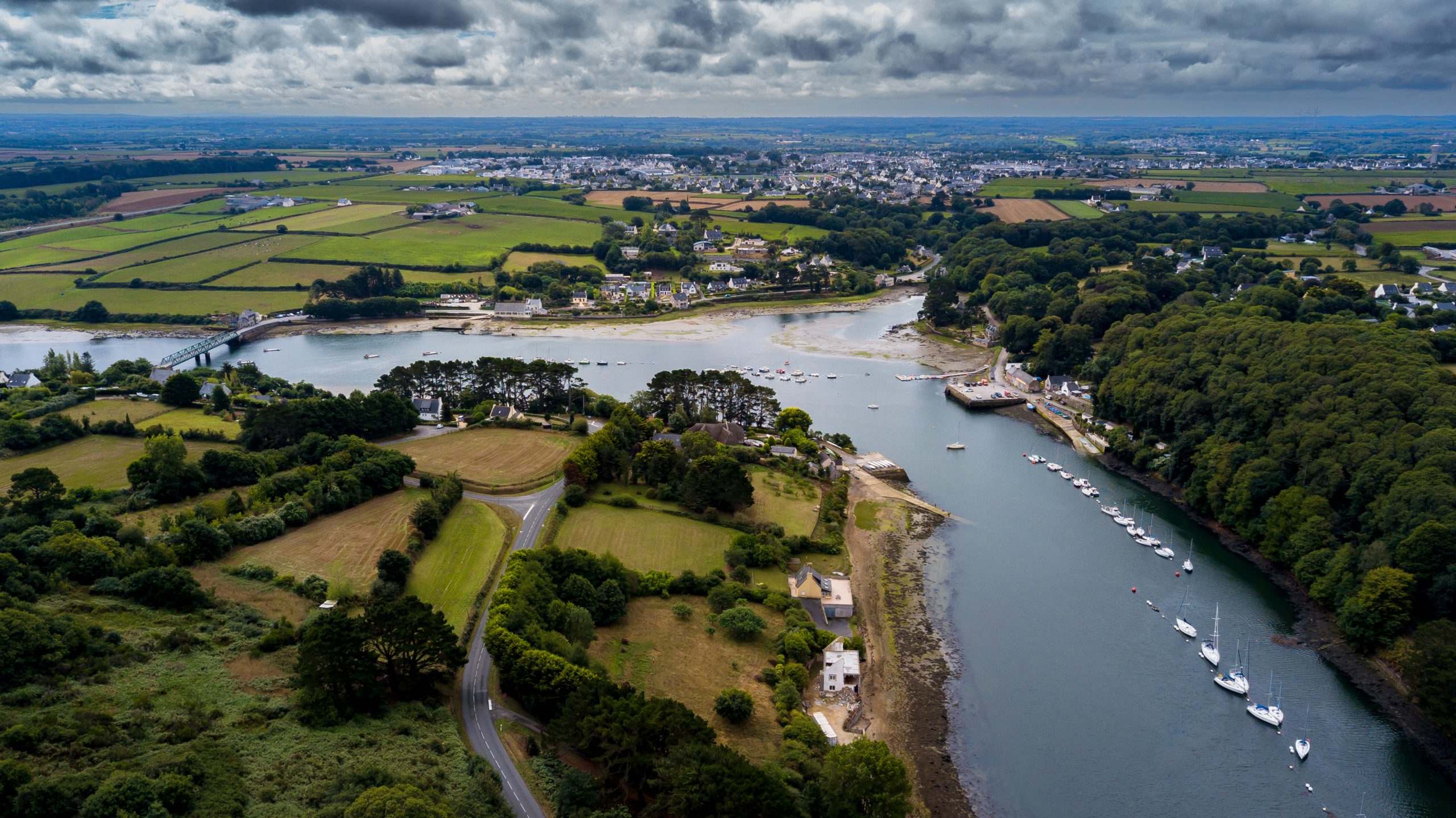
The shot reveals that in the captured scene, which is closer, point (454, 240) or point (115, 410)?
point (115, 410)

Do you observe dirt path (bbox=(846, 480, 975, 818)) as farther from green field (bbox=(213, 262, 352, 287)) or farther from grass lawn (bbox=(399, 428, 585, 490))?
green field (bbox=(213, 262, 352, 287))

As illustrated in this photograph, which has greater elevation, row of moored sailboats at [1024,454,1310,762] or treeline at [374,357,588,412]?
treeline at [374,357,588,412]

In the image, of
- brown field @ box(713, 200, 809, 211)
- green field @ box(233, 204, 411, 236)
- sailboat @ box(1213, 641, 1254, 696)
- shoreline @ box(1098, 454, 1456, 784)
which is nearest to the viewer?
shoreline @ box(1098, 454, 1456, 784)

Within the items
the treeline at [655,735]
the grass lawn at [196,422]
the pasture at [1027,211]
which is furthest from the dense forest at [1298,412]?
the grass lawn at [196,422]

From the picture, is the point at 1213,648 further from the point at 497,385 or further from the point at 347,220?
the point at 347,220

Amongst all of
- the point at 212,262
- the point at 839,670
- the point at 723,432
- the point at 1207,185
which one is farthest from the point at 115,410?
the point at 1207,185

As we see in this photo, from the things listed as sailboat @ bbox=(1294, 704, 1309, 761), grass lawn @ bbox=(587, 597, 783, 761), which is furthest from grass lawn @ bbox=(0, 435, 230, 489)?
sailboat @ bbox=(1294, 704, 1309, 761)

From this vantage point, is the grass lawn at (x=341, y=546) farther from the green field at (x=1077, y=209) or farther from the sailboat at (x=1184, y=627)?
the green field at (x=1077, y=209)
